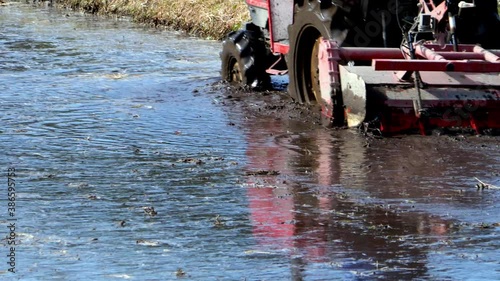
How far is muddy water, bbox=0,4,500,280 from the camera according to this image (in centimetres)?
649

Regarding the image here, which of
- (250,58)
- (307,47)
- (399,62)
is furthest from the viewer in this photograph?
(250,58)

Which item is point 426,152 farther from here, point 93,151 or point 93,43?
point 93,43

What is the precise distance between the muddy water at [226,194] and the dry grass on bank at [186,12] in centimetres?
714

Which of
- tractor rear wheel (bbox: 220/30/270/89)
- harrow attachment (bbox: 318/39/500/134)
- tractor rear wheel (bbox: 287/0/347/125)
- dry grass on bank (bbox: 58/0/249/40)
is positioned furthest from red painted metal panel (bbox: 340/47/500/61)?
dry grass on bank (bbox: 58/0/249/40)

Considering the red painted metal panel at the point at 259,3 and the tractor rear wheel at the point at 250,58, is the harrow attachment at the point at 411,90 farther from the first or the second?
the red painted metal panel at the point at 259,3

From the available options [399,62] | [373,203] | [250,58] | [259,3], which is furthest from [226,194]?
[259,3]

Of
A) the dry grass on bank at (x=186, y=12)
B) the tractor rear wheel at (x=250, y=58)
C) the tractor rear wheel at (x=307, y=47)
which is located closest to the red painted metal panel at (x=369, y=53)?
the tractor rear wheel at (x=307, y=47)

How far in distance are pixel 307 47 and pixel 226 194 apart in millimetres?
4240

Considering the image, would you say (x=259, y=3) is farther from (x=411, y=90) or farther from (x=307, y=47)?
(x=411, y=90)

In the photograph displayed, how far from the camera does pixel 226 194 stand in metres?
8.32

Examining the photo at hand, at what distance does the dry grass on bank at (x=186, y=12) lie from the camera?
2114 centimetres

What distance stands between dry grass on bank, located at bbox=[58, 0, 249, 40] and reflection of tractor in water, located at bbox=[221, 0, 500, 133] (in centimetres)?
873

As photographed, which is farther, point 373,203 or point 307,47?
point 307,47

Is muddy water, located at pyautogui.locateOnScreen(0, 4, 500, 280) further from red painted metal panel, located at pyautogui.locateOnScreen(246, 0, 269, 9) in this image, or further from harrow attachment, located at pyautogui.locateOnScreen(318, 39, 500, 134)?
red painted metal panel, located at pyautogui.locateOnScreen(246, 0, 269, 9)
